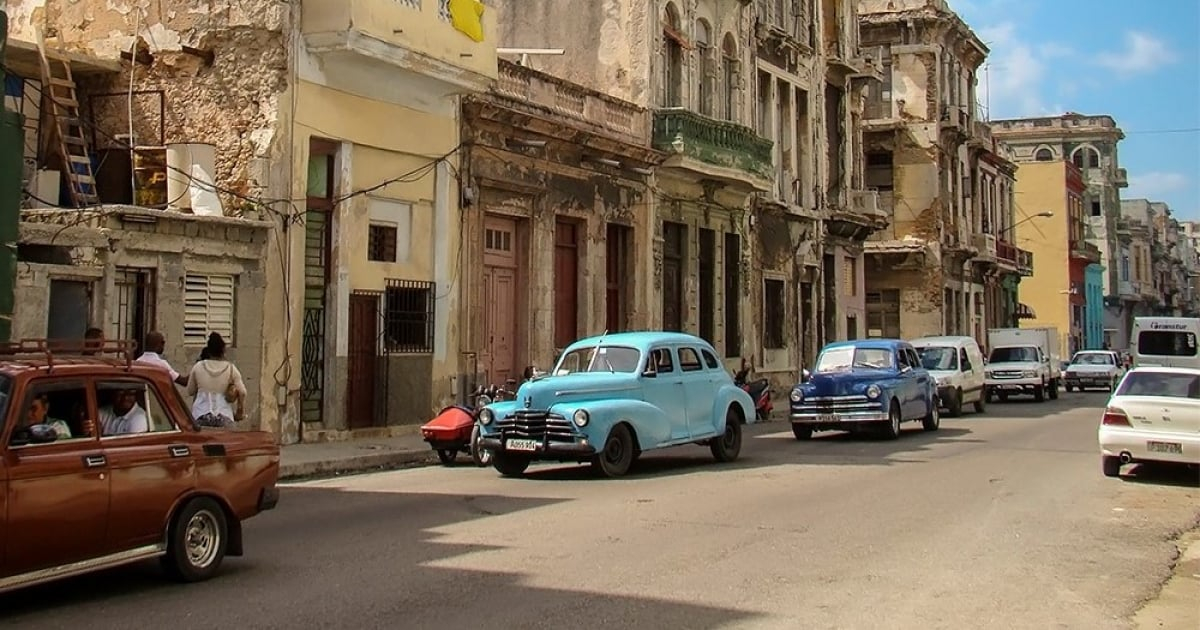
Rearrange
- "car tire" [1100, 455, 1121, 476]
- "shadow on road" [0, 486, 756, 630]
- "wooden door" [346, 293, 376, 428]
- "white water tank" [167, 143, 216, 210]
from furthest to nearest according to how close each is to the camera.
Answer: "wooden door" [346, 293, 376, 428] → "white water tank" [167, 143, 216, 210] → "car tire" [1100, 455, 1121, 476] → "shadow on road" [0, 486, 756, 630]

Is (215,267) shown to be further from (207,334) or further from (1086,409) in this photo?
(1086,409)

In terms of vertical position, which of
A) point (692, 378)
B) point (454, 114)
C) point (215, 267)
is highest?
point (454, 114)

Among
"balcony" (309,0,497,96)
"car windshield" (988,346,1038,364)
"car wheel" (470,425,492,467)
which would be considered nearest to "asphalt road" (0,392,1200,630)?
"car wheel" (470,425,492,467)

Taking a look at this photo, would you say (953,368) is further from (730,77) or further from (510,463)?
(510,463)

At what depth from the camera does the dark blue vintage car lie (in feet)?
68.0

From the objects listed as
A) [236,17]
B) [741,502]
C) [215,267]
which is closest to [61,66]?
[236,17]

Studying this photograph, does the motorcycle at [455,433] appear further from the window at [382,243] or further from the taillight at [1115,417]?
the taillight at [1115,417]

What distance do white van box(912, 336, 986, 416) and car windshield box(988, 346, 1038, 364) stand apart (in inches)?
300

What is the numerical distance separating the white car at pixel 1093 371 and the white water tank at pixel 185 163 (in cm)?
3623

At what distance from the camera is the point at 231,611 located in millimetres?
7117

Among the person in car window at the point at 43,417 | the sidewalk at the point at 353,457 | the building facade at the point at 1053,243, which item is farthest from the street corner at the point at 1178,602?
the building facade at the point at 1053,243

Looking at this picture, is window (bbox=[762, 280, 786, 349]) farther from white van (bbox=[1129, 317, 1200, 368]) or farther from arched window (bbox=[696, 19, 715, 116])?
white van (bbox=[1129, 317, 1200, 368])

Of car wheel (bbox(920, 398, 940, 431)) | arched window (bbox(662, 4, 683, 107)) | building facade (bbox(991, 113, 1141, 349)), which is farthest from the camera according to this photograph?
building facade (bbox(991, 113, 1141, 349))

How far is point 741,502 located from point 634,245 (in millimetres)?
15998
